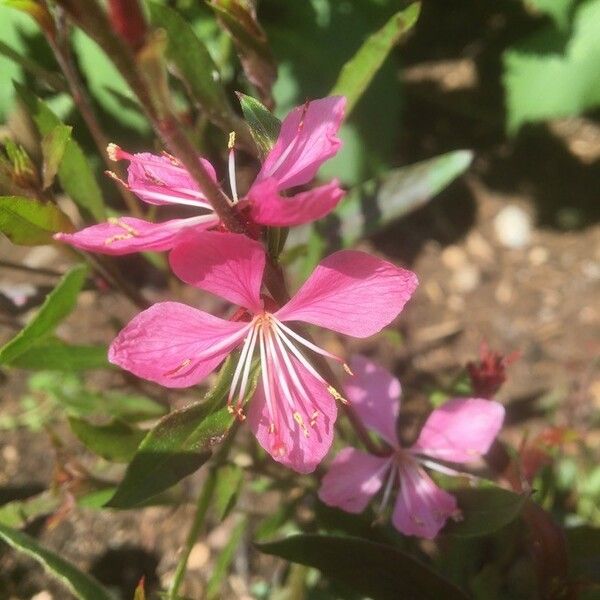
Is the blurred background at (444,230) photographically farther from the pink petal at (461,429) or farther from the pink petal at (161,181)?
the pink petal at (161,181)

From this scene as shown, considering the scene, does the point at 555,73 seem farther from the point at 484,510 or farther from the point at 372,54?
the point at 484,510

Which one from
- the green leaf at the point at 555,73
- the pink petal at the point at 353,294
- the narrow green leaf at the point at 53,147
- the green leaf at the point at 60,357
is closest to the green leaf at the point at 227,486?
the green leaf at the point at 60,357

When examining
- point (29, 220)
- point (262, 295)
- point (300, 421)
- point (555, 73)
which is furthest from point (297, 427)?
point (555, 73)

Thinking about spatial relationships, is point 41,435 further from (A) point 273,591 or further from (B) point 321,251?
(B) point 321,251

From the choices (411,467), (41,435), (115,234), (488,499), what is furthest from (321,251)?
(41,435)

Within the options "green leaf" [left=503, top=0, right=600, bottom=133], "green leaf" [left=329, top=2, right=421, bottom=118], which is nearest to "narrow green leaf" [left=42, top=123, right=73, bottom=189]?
"green leaf" [left=329, top=2, right=421, bottom=118]

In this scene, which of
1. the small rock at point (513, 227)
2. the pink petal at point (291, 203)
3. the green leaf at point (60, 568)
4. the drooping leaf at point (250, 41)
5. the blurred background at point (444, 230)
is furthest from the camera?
the small rock at point (513, 227)

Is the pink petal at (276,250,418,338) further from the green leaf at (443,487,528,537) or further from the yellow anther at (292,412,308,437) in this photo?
the green leaf at (443,487,528,537)
